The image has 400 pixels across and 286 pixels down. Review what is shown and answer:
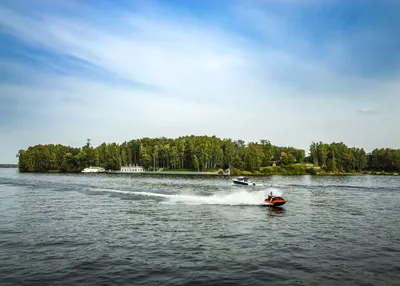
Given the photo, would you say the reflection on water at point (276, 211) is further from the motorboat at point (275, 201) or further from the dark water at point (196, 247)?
the motorboat at point (275, 201)

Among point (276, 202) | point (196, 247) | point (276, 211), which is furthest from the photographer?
point (276, 202)

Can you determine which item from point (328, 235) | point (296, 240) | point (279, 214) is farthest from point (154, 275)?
point (279, 214)

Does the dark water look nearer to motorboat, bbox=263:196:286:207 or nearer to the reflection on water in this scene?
the reflection on water

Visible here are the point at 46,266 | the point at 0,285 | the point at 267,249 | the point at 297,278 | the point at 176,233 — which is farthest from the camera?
the point at 176,233

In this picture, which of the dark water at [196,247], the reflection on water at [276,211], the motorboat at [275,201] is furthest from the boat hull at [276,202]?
the dark water at [196,247]

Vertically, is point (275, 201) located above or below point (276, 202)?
above

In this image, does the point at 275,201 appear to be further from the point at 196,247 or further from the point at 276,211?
the point at 196,247

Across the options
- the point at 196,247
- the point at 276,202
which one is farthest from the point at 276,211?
the point at 196,247

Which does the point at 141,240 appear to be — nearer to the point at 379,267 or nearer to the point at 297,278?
the point at 297,278

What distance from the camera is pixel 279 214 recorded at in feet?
163

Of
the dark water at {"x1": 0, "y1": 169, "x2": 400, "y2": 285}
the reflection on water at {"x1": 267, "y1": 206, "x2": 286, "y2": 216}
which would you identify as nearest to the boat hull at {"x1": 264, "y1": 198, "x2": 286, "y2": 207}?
the reflection on water at {"x1": 267, "y1": 206, "x2": 286, "y2": 216}

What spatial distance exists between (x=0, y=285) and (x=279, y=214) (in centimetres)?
3767

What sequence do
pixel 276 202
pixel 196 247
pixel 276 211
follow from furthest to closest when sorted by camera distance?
pixel 276 202 → pixel 276 211 → pixel 196 247

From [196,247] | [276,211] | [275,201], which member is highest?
[275,201]
